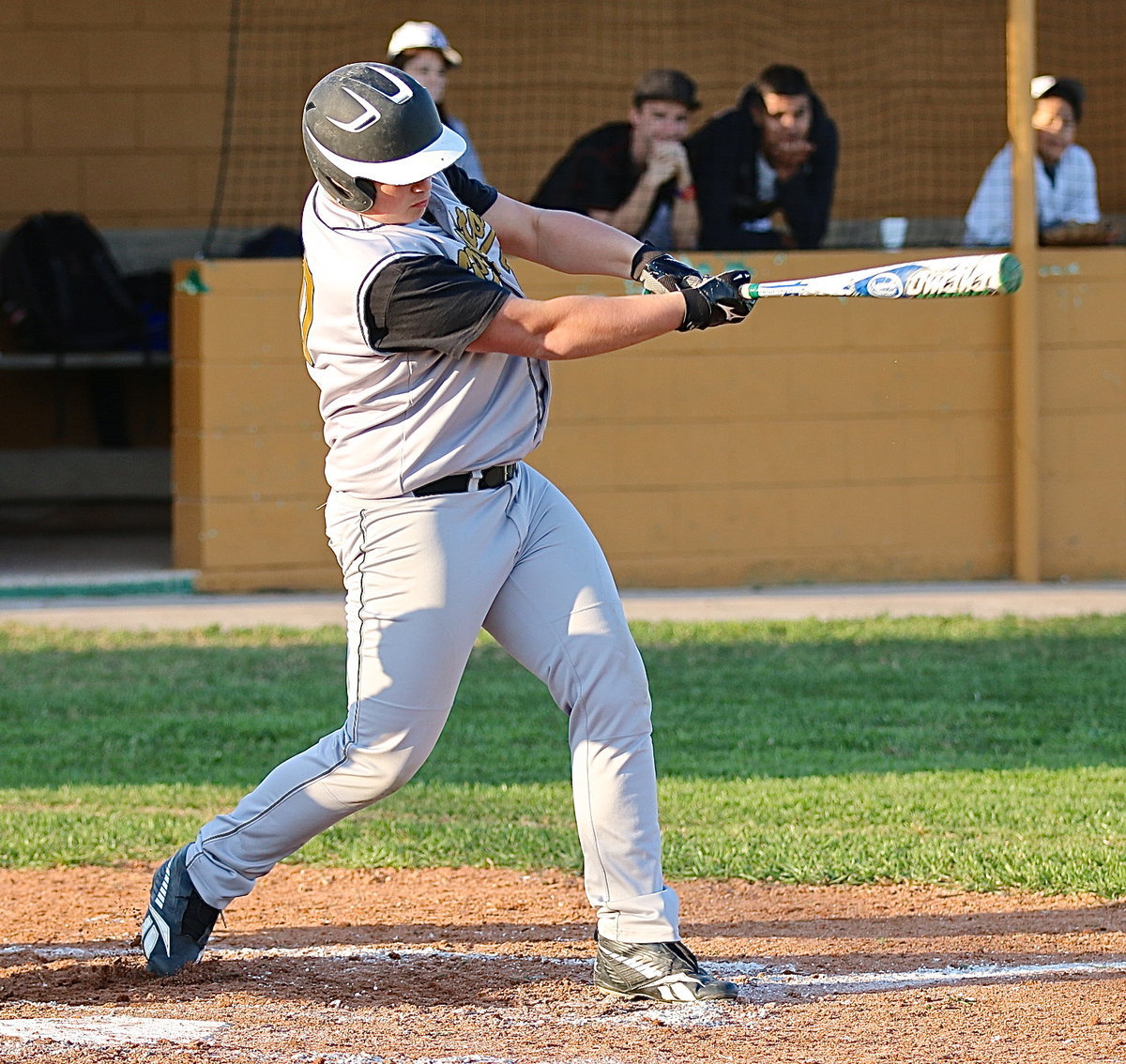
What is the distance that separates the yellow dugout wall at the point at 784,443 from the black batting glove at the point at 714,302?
6.01m

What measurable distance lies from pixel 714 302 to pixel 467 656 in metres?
0.89

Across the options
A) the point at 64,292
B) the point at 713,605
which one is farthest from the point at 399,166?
the point at 64,292

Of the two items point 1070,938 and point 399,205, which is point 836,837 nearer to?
point 1070,938

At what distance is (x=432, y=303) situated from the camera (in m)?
3.35

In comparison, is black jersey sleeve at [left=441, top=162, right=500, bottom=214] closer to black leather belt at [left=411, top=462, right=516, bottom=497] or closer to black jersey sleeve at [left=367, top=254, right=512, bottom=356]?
black jersey sleeve at [left=367, top=254, right=512, bottom=356]

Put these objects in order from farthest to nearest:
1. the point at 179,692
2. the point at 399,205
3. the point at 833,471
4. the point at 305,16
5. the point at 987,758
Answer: the point at 305,16 < the point at 833,471 < the point at 179,692 < the point at 987,758 < the point at 399,205

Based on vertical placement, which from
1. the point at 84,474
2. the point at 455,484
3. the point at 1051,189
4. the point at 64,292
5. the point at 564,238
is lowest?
the point at 84,474

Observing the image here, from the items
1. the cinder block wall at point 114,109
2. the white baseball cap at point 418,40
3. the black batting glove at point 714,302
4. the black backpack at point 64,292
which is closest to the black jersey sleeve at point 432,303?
the black batting glove at point 714,302

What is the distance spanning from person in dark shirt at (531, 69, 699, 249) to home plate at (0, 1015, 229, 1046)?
6472 millimetres

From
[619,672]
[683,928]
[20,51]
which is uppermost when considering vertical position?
[20,51]

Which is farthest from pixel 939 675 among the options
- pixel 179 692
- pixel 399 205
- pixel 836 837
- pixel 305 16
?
pixel 305 16

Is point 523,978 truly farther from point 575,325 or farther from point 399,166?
point 399,166

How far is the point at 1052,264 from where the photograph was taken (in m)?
9.82

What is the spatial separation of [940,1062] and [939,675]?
4.29 metres
